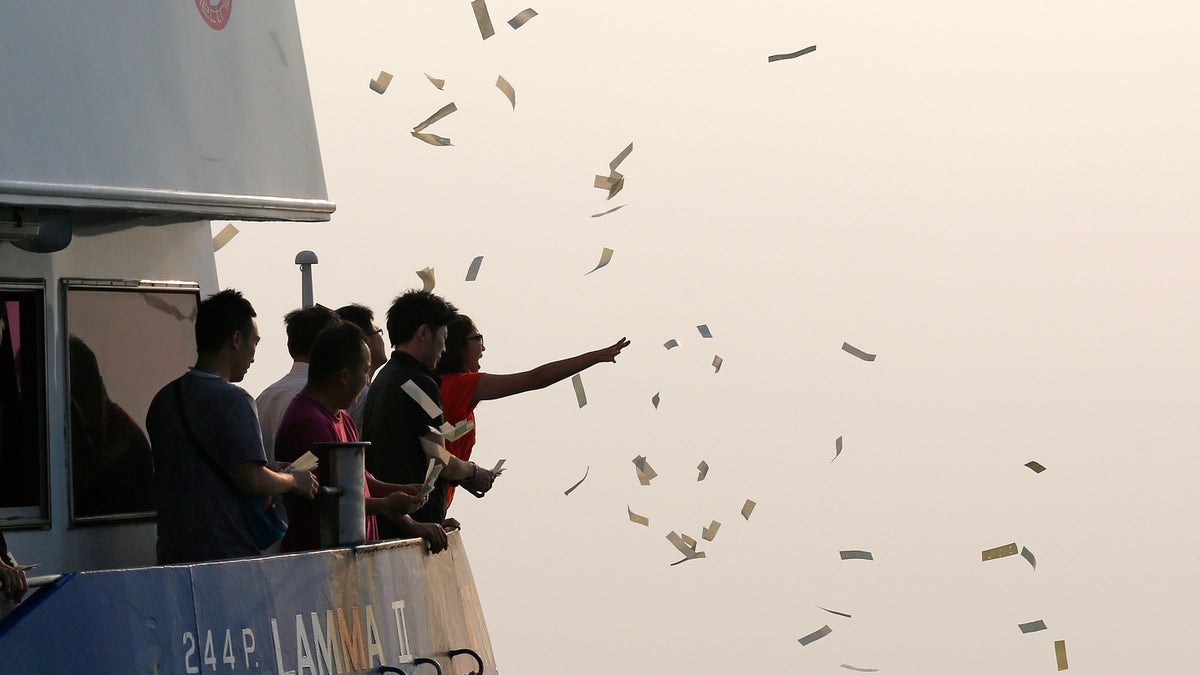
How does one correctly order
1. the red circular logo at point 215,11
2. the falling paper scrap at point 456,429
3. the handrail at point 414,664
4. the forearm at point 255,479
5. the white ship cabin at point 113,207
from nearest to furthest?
the white ship cabin at point 113,207, the forearm at point 255,479, the handrail at point 414,664, the red circular logo at point 215,11, the falling paper scrap at point 456,429

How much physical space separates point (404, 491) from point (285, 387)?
0.81 meters

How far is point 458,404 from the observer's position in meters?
9.69

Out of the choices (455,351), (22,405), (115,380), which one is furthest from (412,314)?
(22,405)

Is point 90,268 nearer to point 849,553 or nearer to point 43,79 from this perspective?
point 43,79

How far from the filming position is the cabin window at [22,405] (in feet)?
24.6

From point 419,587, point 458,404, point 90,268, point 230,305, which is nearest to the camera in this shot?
point 230,305

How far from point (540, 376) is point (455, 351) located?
1.53ft

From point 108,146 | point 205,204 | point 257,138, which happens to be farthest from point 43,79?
point 257,138

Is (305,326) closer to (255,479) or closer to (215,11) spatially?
(215,11)

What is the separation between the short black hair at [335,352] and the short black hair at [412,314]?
41.8 inches

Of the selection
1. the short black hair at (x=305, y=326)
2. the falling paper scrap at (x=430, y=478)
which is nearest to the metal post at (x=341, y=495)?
the falling paper scrap at (x=430, y=478)

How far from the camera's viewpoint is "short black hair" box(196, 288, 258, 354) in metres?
7.27

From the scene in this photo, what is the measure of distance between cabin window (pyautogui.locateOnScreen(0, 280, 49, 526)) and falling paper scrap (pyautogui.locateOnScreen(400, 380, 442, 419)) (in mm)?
1742

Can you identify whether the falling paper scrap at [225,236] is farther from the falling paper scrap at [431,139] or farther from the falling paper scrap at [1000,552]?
the falling paper scrap at [1000,552]
